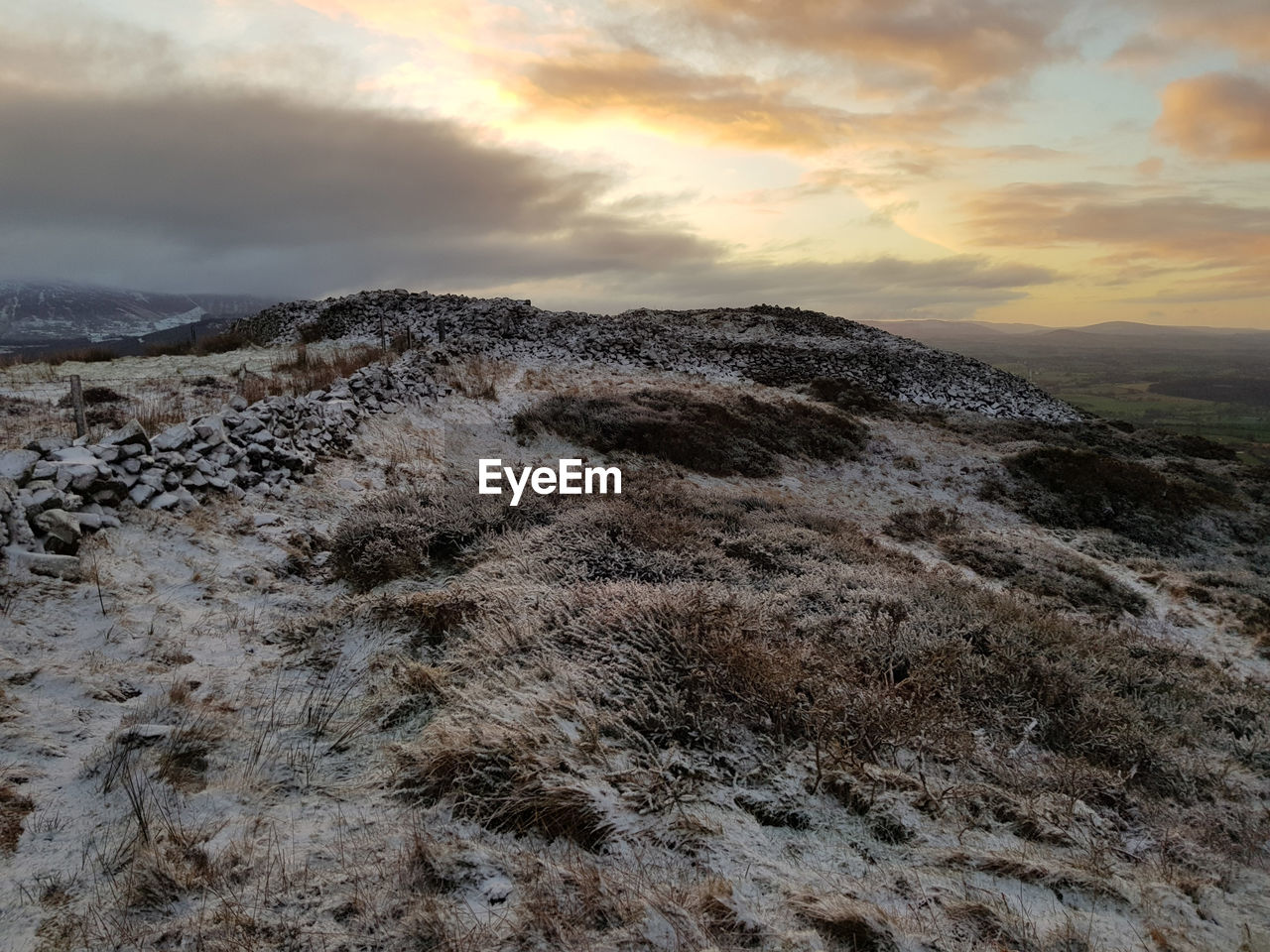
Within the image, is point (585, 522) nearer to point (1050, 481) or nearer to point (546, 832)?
point (546, 832)

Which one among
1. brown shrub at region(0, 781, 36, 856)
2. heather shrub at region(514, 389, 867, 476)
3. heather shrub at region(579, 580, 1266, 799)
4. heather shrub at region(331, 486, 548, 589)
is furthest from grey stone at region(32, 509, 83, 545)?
heather shrub at region(514, 389, 867, 476)

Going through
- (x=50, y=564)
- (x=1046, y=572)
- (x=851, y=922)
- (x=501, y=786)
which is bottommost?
(x=1046, y=572)

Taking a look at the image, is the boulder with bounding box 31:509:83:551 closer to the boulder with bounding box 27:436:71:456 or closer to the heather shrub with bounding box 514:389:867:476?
the boulder with bounding box 27:436:71:456

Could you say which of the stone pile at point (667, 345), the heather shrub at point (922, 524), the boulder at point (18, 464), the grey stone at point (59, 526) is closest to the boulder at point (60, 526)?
the grey stone at point (59, 526)

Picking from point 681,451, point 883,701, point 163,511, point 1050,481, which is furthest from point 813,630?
point 1050,481

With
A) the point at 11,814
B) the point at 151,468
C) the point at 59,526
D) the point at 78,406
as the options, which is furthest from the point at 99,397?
the point at 11,814

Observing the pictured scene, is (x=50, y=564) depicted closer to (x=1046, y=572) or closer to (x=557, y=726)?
(x=557, y=726)
